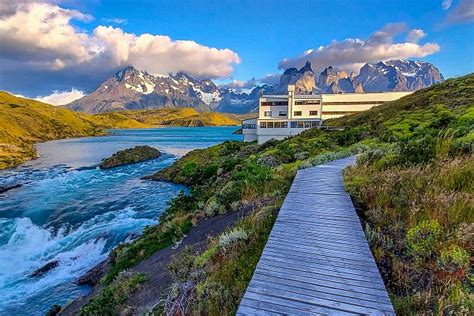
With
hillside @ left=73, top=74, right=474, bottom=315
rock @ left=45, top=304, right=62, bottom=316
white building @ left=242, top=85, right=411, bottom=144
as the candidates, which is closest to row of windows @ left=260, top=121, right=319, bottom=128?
white building @ left=242, top=85, right=411, bottom=144

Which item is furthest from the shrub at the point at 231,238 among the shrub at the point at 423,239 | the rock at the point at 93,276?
the rock at the point at 93,276

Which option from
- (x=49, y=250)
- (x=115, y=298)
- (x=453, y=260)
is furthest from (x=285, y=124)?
(x=453, y=260)

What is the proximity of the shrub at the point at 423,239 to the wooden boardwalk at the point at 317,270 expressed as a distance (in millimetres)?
738

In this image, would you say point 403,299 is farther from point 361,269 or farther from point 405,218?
point 405,218

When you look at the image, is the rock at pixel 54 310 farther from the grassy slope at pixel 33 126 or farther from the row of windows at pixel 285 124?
the grassy slope at pixel 33 126

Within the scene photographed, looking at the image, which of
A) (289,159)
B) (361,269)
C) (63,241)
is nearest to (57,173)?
(63,241)

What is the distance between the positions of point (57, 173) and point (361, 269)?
50869 mm

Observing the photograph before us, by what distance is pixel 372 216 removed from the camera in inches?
299

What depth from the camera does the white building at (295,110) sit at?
5669cm

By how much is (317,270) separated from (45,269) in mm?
17127

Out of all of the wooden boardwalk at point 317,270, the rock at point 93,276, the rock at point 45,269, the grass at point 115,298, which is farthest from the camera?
the rock at point 45,269

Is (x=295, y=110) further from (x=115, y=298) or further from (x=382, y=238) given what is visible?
(x=382, y=238)

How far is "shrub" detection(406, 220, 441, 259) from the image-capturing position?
552 centimetres

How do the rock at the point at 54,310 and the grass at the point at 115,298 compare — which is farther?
the rock at the point at 54,310
